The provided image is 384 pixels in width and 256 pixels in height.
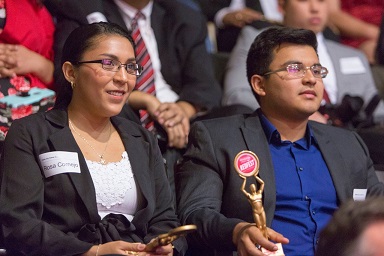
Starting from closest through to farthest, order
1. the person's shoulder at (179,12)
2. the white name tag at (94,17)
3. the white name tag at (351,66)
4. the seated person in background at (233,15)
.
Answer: the white name tag at (94,17), the person's shoulder at (179,12), the white name tag at (351,66), the seated person in background at (233,15)

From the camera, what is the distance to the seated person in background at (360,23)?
5809 mm

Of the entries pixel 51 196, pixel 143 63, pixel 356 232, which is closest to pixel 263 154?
pixel 51 196

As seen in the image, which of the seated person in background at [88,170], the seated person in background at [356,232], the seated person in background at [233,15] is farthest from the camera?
the seated person in background at [233,15]

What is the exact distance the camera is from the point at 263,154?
11.0 feet

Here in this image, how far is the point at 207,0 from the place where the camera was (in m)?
5.52

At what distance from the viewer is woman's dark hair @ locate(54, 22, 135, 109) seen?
3.20m

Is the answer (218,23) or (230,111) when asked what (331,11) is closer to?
(218,23)

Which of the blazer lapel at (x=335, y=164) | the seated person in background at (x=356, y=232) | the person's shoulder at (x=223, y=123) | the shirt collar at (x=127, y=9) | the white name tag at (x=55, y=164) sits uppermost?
the seated person in background at (x=356, y=232)

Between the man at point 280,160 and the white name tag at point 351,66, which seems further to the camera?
the white name tag at point 351,66

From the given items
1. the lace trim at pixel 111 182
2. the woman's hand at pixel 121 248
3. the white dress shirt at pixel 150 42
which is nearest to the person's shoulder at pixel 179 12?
the white dress shirt at pixel 150 42

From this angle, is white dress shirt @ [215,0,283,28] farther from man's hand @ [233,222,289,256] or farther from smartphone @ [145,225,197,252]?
smartphone @ [145,225,197,252]

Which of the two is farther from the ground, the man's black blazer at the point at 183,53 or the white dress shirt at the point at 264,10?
the man's black blazer at the point at 183,53

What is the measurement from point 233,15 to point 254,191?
2.53m

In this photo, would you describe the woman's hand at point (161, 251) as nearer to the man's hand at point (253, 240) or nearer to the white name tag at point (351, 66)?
the man's hand at point (253, 240)
